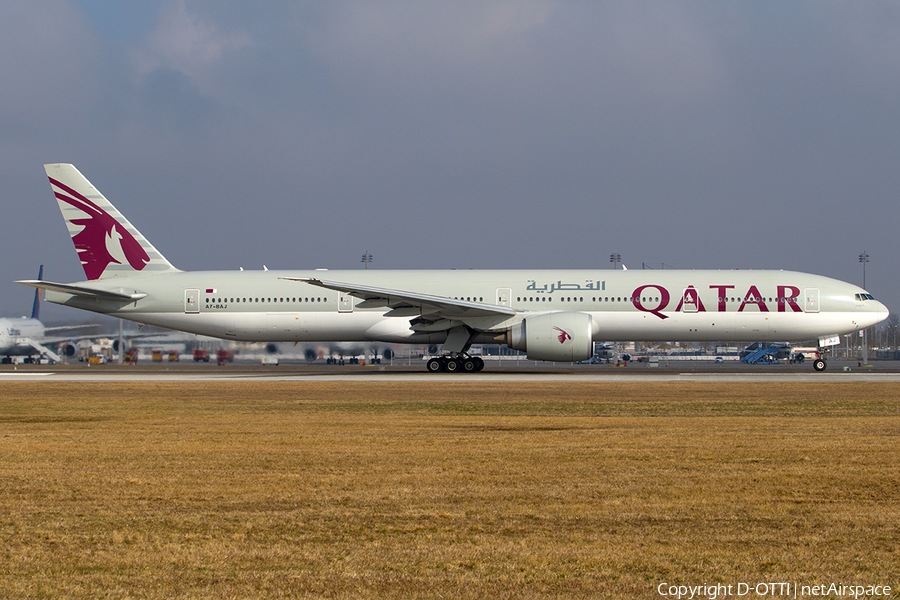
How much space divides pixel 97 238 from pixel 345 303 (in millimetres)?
10827

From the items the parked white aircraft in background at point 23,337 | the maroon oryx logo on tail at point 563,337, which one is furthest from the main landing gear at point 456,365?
the parked white aircraft in background at point 23,337

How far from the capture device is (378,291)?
3031 cm

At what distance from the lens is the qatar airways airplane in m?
32.4

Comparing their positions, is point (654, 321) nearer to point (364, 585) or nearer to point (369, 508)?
point (369, 508)

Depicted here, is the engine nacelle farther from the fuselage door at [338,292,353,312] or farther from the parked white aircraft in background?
the parked white aircraft in background

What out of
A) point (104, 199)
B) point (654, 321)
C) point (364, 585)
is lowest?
point (364, 585)

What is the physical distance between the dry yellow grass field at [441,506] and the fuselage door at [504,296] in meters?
18.1

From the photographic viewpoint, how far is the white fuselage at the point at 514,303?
108ft

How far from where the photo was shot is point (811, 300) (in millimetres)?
33250

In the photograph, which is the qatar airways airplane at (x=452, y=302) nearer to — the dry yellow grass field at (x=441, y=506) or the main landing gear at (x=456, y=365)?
the main landing gear at (x=456, y=365)

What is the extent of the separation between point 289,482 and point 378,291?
21727mm

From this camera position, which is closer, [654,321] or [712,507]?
[712,507]

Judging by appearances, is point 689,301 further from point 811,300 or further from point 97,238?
point 97,238

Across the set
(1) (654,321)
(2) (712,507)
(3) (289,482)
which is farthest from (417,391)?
(2) (712,507)
